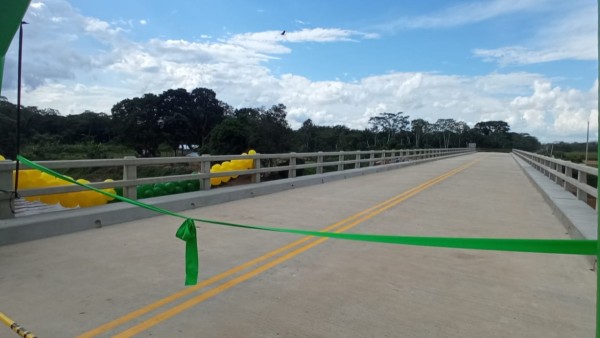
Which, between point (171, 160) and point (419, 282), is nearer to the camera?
point (419, 282)

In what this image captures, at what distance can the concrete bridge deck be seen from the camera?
13.2 feet

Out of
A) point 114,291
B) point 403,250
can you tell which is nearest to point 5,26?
point 114,291

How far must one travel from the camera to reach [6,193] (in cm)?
694

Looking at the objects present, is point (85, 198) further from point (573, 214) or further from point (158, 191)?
point (573, 214)

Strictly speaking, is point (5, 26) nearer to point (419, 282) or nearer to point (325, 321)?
point (325, 321)

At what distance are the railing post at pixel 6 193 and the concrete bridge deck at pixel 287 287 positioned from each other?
2.92 feet

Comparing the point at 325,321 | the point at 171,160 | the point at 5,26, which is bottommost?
the point at 325,321

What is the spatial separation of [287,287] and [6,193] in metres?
4.87

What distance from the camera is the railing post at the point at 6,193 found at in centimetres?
689

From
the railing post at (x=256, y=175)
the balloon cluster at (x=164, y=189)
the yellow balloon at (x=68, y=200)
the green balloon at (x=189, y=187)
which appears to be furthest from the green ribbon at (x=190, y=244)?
the railing post at (x=256, y=175)

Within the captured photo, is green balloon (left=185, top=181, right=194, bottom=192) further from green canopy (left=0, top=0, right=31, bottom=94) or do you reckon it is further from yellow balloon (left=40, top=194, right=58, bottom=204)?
green canopy (left=0, top=0, right=31, bottom=94)

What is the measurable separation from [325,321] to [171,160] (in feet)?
23.6

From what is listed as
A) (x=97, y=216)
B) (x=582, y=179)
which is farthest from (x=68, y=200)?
(x=582, y=179)

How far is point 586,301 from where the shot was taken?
15.8ft
